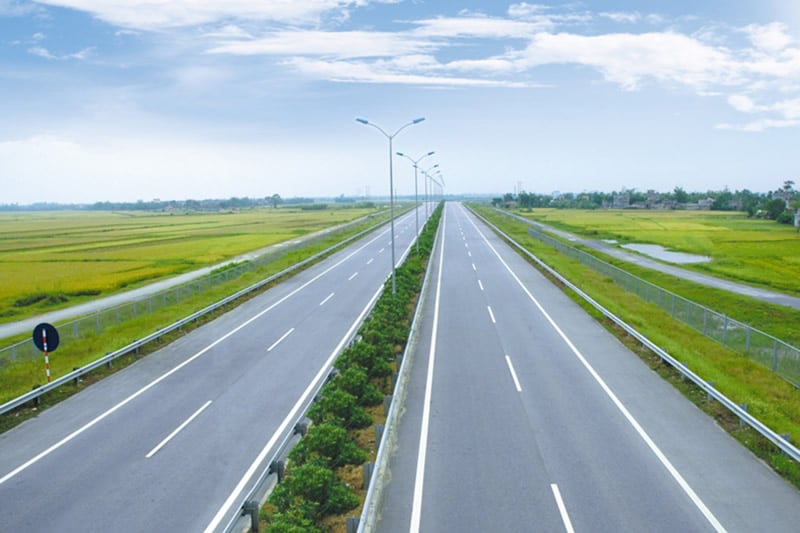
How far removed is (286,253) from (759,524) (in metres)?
50.7

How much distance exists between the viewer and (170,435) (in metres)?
14.8

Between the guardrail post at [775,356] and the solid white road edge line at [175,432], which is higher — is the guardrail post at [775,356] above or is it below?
above

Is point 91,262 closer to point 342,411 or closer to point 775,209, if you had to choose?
point 342,411

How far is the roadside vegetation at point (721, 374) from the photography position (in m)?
13.9

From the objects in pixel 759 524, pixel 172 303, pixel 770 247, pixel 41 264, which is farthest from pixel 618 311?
pixel 41 264

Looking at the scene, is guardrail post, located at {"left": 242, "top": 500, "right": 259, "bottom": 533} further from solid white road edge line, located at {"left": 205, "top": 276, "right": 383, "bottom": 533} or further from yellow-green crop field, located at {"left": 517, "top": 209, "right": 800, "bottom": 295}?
yellow-green crop field, located at {"left": 517, "top": 209, "right": 800, "bottom": 295}

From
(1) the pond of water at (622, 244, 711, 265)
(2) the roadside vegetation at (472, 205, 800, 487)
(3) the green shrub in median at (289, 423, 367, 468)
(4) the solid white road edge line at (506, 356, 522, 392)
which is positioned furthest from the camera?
(1) the pond of water at (622, 244, 711, 265)

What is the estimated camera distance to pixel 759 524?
1043 centimetres

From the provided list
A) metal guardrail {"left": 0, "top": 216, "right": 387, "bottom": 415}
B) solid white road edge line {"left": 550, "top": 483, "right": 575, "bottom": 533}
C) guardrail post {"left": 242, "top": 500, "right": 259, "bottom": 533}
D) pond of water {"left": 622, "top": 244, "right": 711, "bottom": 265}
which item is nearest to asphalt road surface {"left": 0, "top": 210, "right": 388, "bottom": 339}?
metal guardrail {"left": 0, "top": 216, "right": 387, "bottom": 415}

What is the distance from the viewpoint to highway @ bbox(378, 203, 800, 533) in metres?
10.8

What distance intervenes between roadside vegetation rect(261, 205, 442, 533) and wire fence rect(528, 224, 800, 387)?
12.3 meters

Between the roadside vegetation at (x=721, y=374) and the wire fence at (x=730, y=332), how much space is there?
0.31 meters

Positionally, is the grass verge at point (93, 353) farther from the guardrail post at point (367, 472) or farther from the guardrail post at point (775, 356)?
the guardrail post at point (775, 356)

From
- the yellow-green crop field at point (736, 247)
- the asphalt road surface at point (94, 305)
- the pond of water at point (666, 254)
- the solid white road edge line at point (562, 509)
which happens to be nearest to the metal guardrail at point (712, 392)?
the solid white road edge line at point (562, 509)
